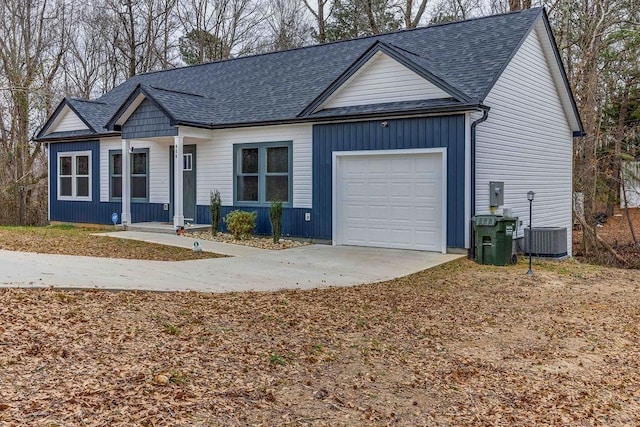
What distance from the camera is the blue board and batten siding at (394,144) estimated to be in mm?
11484

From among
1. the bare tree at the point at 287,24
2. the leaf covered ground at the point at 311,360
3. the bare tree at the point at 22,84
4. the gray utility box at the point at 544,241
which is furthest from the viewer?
the bare tree at the point at 287,24

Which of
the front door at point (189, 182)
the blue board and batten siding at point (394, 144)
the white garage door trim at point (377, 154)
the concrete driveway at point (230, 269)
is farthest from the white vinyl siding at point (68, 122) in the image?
the white garage door trim at point (377, 154)

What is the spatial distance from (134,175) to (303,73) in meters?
5.87

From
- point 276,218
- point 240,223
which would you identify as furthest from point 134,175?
point 276,218

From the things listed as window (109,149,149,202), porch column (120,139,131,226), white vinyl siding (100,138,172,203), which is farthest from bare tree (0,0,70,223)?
porch column (120,139,131,226)

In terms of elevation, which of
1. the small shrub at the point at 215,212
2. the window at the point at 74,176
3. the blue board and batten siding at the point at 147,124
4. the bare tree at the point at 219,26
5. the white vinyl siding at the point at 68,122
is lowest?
the small shrub at the point at 215,212

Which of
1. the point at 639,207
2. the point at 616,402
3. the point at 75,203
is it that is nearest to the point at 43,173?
the point at 75,203

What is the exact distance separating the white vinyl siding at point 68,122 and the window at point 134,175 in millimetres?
1668

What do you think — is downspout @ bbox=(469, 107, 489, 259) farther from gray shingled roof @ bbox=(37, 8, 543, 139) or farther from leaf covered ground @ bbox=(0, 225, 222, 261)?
leaf covered ground @ bbox=(0, 225, 222, 261)

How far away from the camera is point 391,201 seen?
12.5 meters

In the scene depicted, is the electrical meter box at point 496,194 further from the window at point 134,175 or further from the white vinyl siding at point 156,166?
the window at point 134,175

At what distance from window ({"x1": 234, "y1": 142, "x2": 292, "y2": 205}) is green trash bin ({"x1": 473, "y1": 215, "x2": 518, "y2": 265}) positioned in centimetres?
488

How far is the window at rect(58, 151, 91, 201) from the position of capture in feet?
59.6

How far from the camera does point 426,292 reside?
8414 mm
